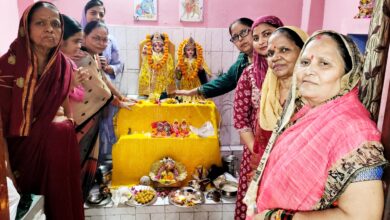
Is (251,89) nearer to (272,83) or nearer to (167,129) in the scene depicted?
(272,83)

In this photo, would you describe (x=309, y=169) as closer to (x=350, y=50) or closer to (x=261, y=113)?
(x=350, y=50)

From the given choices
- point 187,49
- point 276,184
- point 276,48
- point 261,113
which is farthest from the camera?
point 187,49

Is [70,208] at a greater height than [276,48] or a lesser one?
lesser

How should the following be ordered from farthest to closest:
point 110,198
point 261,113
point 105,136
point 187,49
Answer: point 187,49, point 105,136, point 110,198, point 261,113

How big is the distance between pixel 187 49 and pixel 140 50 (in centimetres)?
62

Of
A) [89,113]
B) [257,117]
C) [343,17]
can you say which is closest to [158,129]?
[89,113]

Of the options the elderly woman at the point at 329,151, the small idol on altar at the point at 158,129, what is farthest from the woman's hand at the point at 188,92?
the elderly woman at the point at 329,151

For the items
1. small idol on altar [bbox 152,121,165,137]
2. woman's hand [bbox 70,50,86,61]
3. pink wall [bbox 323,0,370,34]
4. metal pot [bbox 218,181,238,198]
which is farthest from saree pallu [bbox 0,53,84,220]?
pink wall [bbox 323,0,370,34]

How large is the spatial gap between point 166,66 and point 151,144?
109cm

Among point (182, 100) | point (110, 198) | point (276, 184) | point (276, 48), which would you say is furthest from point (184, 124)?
point (276, 184)

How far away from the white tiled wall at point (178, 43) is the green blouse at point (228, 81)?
1107mm

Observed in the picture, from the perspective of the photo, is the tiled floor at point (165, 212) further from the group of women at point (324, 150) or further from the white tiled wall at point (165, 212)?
the group of women at point (324, 150)

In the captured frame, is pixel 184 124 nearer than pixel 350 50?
No

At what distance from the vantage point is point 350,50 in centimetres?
99
